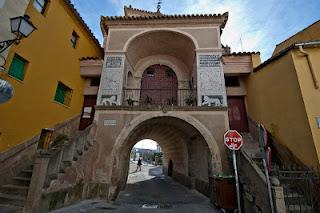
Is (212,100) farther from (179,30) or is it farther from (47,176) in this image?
(47,176)

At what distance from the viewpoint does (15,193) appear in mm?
5445

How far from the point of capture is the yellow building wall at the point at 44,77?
6730 millimetres

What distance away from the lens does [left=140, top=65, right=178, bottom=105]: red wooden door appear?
11758 mm

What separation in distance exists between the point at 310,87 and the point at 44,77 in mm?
11741

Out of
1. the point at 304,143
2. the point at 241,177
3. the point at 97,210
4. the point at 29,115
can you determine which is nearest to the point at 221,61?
the point at 304,143

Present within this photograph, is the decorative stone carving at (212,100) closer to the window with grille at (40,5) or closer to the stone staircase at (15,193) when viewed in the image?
the stone staircase at (15,193)

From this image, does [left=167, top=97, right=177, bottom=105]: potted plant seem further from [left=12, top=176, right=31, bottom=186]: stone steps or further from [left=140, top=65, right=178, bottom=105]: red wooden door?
[left=12, top=176, right=31, bottom=186]: stone steps

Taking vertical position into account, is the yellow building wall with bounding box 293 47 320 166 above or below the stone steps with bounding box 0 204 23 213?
above

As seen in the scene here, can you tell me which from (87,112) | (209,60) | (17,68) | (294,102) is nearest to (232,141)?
(294,102)

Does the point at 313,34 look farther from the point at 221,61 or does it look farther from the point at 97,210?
the point at 97,210

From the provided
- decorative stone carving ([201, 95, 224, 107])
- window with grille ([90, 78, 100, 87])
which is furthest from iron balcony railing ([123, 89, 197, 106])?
window with grille ([90, 78, 100, 87])

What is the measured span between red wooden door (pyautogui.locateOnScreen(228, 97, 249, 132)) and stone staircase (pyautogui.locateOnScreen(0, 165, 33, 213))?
405 inches

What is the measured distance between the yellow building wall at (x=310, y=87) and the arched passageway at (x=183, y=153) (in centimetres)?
367

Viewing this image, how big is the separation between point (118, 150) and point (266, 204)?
20.1 feet
